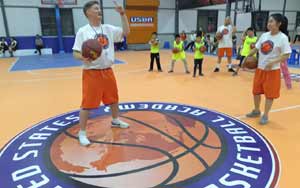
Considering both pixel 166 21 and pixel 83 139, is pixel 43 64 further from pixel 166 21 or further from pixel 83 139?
pixel 166 21

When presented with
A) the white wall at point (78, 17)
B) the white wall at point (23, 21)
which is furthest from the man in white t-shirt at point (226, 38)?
the white wall at point (23, 21)

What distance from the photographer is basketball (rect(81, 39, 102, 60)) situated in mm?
2537

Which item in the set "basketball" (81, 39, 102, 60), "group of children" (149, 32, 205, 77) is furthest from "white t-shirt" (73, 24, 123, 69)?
"group of children" (149, 32, 205, 77)

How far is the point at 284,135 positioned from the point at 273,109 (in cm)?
Result: 107

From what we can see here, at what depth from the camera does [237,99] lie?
15.0 feet

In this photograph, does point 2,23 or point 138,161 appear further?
point 2,23

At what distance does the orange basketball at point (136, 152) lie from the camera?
2236 mm

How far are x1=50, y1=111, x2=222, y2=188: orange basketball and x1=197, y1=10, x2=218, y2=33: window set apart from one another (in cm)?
1646

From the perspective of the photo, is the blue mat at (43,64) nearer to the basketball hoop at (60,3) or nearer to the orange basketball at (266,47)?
the basketball hoop at (60,3)

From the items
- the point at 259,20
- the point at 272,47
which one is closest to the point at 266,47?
the point at 272,47

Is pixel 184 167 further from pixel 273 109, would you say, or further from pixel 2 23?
pixel 2 23

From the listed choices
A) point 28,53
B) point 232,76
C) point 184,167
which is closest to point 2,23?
point 28,53

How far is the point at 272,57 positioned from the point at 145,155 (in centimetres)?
212

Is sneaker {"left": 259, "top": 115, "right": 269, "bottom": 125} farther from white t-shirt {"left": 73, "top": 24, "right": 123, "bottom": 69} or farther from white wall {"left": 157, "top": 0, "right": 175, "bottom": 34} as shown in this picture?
white wall {"left": 157, "top": 0, "right": 175, "bottom": 34}
